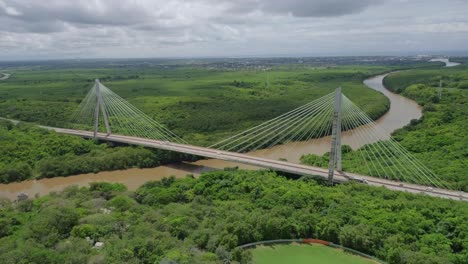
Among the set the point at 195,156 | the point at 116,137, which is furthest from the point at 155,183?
the point at 116,137

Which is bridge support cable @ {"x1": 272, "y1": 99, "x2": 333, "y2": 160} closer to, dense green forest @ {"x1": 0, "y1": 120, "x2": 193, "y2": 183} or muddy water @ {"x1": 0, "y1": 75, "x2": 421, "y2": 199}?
muddy water @ {"x1": 0, "y1": 75, "x2": 421, "y2": 199}

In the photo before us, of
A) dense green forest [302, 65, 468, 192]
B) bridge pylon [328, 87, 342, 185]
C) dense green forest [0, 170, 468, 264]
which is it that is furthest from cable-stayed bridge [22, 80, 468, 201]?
dense green forest [0, 170, 468, 264]

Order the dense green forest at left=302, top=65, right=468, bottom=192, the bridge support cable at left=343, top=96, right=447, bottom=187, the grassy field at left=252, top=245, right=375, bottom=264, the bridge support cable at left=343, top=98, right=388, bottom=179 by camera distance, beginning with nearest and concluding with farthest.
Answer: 1. the grassy field at left=252, top=245, right=375, bottom=264
2. the bridge support cable at left=343, top=96, right=447, bottom=187
3. the dense green forest at left=302, top=65, right=468, bottom=192
4. the bridge support cable at left=343, top=98, right=388, bottom=179

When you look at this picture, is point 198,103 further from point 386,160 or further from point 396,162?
point 396,162

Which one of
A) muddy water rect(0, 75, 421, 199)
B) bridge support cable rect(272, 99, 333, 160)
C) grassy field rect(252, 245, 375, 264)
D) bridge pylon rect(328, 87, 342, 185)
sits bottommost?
muddy water rect(0, 75, 421, 199)

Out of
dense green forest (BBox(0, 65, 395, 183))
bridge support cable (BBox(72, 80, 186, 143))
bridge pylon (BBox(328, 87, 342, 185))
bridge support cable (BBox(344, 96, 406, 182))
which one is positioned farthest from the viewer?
bridge support cable (BBox(72, 80, 186, 143))

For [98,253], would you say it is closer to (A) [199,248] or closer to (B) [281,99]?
(A) [199,248]

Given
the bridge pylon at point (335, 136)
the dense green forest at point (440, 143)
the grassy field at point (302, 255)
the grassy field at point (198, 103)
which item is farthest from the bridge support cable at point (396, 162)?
the grassy field at point (198, 103)
